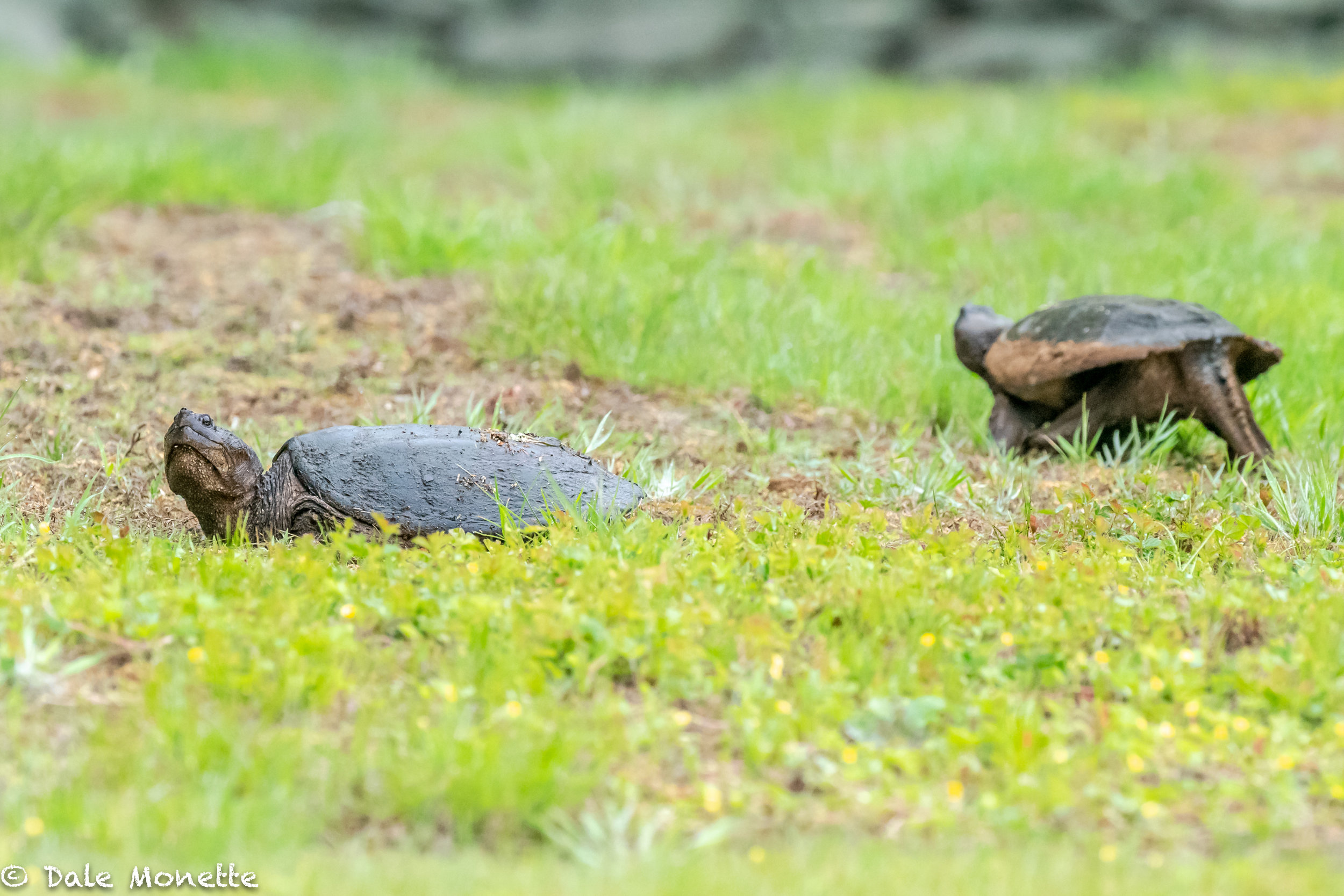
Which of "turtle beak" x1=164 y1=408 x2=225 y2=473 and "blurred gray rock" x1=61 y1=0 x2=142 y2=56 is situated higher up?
"blurred gray rock" x1=61 y1=0 x2=142 y2=56

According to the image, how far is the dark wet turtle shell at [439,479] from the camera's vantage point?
3.44m

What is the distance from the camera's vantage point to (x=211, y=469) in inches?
137

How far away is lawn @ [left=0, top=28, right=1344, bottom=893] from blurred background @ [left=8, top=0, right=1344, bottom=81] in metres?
3.56

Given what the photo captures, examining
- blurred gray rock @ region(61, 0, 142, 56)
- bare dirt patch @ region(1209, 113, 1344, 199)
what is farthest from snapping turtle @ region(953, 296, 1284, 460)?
blurred gray rock @ region(61, 0, 142, 56)

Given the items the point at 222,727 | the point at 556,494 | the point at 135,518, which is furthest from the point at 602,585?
the point at 135,518

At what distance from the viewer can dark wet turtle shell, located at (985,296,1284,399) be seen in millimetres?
3977

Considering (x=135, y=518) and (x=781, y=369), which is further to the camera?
(x=781, y=369)

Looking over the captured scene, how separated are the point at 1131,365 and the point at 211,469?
2786 millimetres

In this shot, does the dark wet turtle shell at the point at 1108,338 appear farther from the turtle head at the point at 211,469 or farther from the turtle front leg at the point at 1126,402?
the turtle head at the point at 211,469

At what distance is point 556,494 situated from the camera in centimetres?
352

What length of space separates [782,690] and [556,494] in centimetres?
106

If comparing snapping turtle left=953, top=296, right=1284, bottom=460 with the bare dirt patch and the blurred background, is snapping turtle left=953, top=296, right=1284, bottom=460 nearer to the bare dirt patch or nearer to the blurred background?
the bare dirt patch

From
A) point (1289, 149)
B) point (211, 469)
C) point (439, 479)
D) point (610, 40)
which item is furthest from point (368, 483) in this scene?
point (610, 40)

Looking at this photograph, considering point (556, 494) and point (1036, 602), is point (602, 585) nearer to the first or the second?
point (556, 494)
